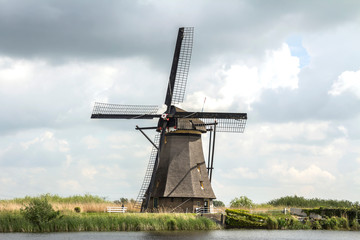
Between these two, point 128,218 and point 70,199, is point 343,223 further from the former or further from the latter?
point 70,199

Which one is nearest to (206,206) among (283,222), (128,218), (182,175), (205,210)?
(205,210)

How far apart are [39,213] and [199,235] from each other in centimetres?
825

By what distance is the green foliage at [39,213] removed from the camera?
2869 centimetres

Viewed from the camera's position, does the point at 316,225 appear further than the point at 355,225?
No

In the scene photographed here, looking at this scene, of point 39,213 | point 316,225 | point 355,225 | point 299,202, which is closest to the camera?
point 39,213

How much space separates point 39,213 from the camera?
94.4 ft

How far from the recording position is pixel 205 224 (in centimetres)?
3300

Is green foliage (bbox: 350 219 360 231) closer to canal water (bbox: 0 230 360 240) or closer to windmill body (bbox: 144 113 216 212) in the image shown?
canal water (bbox: 0 230 360 240)

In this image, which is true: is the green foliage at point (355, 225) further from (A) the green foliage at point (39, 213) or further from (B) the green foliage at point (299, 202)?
(A) the green foliage at point (39, 213)

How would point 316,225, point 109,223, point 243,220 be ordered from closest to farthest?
point 109,223 < point 243,220 < point 316,225

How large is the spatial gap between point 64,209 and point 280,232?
12735mm

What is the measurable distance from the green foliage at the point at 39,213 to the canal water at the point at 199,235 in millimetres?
1077

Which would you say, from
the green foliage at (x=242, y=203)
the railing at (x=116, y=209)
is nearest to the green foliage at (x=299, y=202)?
the green foliage at (x=242, y=203)

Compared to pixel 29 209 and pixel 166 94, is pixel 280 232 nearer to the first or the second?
pixel 166 94
